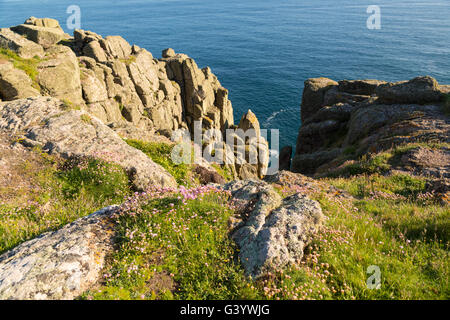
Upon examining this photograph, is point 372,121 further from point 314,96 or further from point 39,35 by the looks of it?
point 39,35

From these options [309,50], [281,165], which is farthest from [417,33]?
[281,165]

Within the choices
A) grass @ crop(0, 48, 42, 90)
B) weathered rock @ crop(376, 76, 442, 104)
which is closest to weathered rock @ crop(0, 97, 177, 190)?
grass @ crop(0, 48, 42, 90)

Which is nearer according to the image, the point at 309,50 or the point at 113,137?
the point at 113,137

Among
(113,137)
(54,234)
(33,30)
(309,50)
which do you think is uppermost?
(309,50)

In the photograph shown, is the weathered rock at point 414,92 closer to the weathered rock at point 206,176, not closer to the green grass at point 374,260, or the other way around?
the green grass at point 374,260

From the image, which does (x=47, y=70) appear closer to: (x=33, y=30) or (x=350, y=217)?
(x=33, y=30)

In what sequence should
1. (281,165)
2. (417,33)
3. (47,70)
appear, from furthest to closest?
(417,33), (281,165), (47,70)

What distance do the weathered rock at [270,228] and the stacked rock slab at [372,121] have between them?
1717 cm

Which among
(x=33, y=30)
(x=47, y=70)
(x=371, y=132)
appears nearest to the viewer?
(x=47, y=70)

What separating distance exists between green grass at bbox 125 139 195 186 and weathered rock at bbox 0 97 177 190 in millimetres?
1365

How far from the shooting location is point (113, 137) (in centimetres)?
1419

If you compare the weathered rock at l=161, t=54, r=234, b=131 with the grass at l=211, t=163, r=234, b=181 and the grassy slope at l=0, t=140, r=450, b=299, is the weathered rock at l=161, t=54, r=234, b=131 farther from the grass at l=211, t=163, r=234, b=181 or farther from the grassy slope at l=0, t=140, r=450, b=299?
the grassy slope at l=0, t=140, r=450, b=299

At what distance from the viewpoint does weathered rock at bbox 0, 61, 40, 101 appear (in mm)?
18031
